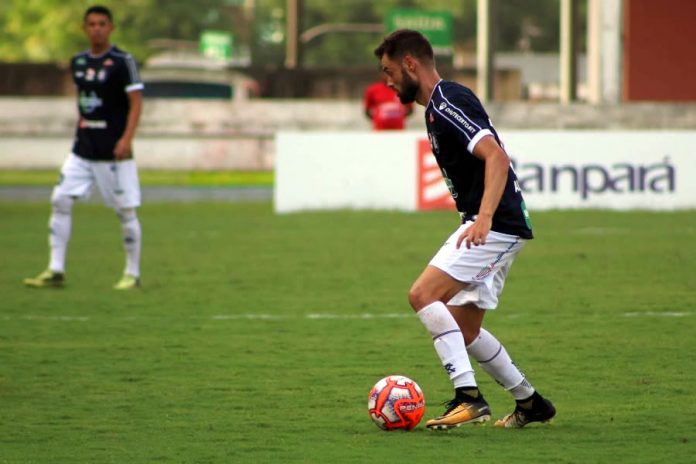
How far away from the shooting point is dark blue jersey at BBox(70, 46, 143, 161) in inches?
488

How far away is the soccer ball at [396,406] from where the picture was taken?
6781 millimetres

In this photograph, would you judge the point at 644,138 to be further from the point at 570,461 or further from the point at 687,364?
the point at 570,461

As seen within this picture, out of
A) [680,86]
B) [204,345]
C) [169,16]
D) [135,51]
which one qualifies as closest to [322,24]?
[169,16]

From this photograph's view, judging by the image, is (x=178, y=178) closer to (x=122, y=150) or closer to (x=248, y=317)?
(x=122, y=150)

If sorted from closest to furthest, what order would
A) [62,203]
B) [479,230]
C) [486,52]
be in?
[479,230], [62,203], [486,52]

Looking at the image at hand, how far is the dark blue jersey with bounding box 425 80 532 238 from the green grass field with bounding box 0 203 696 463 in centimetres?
98

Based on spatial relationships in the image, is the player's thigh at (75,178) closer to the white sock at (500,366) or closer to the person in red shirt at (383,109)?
the white sock at (500,366)

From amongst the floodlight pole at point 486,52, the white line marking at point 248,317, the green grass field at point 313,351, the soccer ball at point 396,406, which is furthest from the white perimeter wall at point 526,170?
the floodlight pole at point 486,52

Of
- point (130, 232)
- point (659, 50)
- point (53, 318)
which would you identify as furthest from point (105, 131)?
point (659, 50)

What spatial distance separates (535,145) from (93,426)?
1445 cm

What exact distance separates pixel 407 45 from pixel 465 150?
53cm

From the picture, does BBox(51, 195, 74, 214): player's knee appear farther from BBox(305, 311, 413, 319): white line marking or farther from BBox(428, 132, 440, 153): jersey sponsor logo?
BBox(428, 132, 440, 153): jersey sponsor logo

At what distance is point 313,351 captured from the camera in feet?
30.5

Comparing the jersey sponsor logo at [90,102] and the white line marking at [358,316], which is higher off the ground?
the jersey sponsor logo at [90,102]
